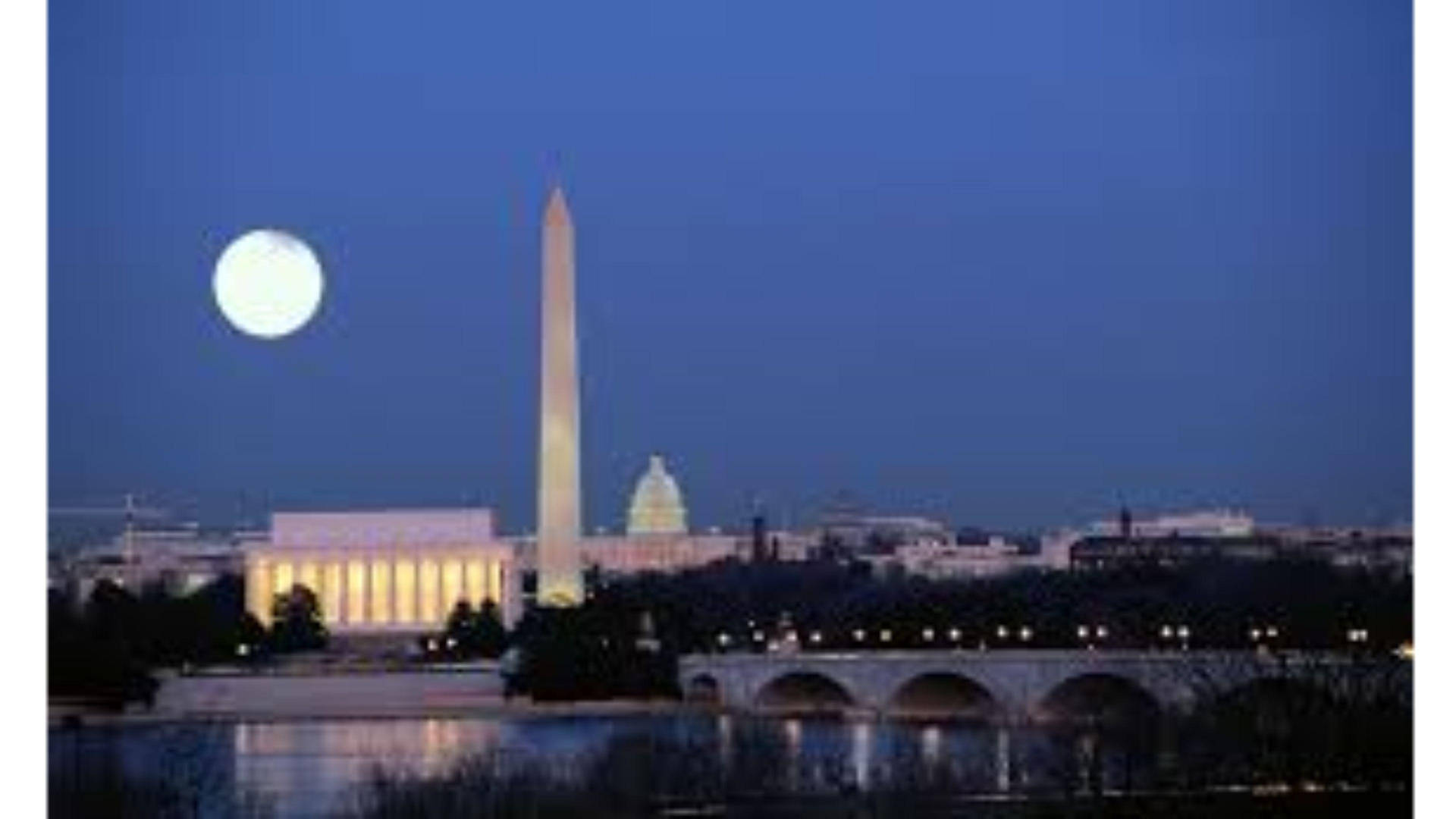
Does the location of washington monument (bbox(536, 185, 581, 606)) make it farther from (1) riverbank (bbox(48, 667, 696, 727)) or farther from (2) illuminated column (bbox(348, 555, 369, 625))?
(2) illuminated column (bbox(348, 555, 369, 625))

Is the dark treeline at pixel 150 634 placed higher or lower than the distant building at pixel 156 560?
lower

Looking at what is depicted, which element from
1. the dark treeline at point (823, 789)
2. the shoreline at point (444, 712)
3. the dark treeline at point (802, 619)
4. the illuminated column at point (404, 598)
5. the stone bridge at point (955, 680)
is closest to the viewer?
the dark treeline at point (823, 789)

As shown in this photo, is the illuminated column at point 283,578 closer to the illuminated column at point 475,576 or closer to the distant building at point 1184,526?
the illuminated column at point 475,576

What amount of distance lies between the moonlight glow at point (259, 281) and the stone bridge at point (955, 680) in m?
5.20

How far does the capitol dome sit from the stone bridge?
7.99 feet

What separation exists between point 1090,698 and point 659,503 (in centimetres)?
557

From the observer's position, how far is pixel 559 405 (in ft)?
50.7

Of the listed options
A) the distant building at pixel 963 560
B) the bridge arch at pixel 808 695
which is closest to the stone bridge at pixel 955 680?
the bridge arch at pixel 808 695

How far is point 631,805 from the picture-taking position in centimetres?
1020

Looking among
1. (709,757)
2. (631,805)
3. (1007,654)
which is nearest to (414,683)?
(1007,654)

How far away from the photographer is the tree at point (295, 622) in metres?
17.3

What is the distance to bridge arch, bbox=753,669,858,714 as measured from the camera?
729 inches

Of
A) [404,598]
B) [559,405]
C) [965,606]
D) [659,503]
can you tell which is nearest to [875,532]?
[659,503]

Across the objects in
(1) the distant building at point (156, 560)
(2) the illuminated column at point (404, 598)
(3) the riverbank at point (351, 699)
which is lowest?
(3) the riverbank at point (351, 699)
